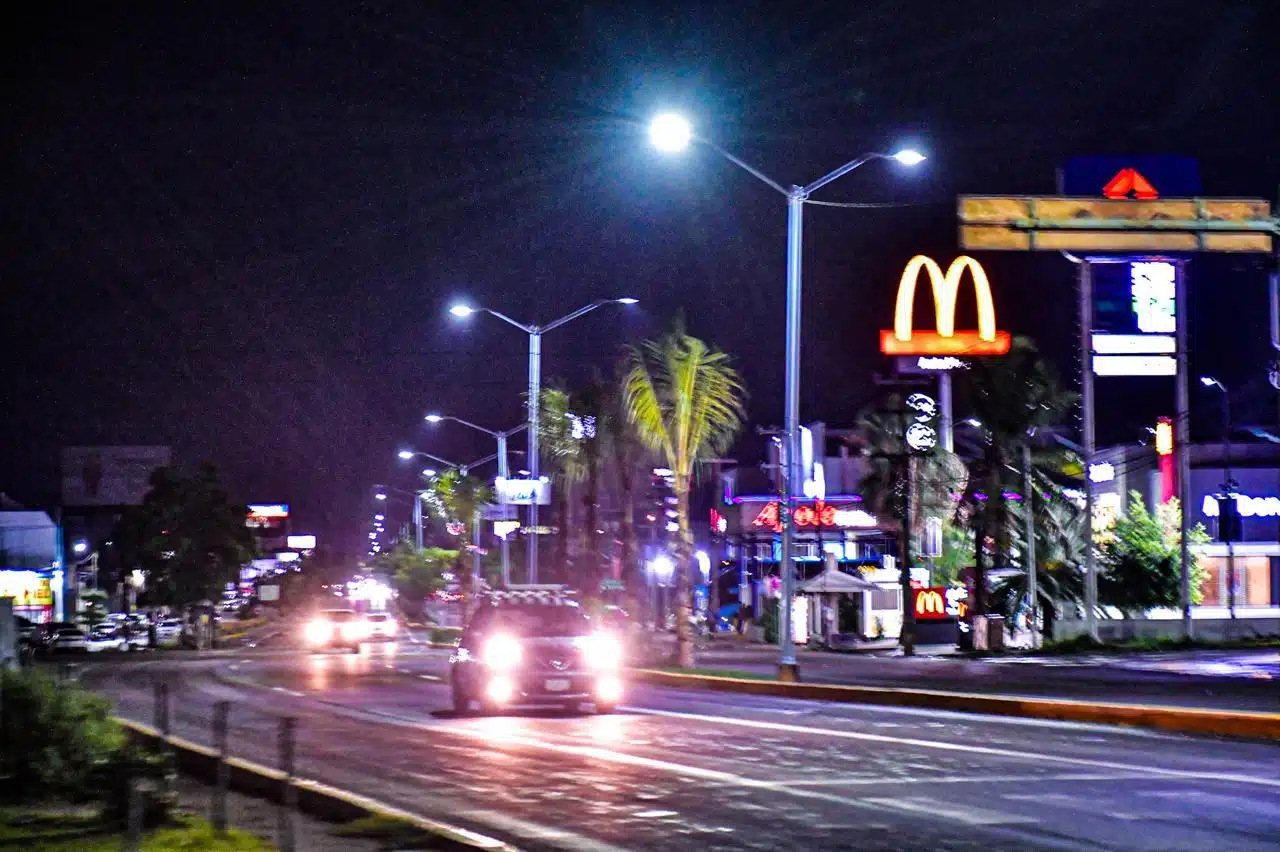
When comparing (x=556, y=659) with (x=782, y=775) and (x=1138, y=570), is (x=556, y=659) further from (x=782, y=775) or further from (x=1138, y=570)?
(x=1138, y=570)

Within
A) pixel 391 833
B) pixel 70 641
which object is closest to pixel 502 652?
pixel 391 833

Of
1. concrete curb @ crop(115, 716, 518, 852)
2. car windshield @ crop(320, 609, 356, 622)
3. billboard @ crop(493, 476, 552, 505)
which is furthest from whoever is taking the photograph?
car windshield @ crop(320, 609, 356, 622)

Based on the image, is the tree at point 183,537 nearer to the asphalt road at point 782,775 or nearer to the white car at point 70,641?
the white car at point 70,641

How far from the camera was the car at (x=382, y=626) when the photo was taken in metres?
68.2

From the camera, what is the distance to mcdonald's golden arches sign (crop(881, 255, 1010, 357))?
74.2 m

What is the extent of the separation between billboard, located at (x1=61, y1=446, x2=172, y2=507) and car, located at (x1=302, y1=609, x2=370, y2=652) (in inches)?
2384

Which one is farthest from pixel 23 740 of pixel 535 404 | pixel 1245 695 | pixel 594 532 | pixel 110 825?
pixel 594 532

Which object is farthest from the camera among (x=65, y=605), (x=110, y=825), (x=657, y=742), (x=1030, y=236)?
(x=65, y=605)

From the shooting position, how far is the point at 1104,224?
66.9 feet

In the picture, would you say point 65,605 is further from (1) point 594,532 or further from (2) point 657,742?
(2) point 657,742

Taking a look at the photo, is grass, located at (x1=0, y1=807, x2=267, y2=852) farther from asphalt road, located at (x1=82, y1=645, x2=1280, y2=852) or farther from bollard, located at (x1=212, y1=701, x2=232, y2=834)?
asphalt road, located at (x1=82, y1=645, x2=1280, y2=852)

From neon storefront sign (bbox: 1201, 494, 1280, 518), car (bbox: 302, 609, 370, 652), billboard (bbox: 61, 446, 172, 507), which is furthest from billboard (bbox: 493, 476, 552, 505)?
billboard (bbox: 61, 446, 172, 507)

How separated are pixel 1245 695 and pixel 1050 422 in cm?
3236

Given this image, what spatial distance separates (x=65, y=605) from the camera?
353 ft
